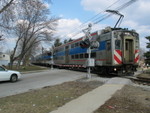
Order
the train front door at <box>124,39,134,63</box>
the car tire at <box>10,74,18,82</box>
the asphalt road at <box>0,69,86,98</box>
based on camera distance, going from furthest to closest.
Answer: the train front door at <box>124,39,134,63</box> → the car tire at <box>10,74,18,82</box> → the asphalt road at <box>0,69,86,98</box>

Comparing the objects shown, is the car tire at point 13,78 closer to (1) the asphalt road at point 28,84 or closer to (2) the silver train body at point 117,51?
(1) the asphalt road at point 28,84

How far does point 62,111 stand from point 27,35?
29.7 m

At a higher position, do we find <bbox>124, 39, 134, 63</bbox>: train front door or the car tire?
<bbox>124, 39, 134, 63</bbox>: train front door

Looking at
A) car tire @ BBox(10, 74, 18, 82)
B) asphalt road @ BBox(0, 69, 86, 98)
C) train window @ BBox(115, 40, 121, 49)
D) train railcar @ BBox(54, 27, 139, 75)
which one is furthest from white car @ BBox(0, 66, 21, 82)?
train window @ BBox(115, 40, 121, 49)

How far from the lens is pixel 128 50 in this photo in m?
13.5

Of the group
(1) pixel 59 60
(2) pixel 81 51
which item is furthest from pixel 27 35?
(2) pixel 81 51

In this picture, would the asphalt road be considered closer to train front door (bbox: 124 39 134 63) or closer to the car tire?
the car tire

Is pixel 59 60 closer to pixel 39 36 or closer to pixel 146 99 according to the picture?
pixel 39 36

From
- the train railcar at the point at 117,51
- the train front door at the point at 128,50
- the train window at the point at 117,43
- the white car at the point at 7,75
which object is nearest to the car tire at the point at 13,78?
the white car at the point at 7,75

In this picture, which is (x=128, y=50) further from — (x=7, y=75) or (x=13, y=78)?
(x=7, y=75)

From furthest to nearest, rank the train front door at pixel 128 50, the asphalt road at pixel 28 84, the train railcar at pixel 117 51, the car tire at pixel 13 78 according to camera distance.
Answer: the train front door at pixel 128 50, the train railcar at pixel 117 51, the car tire at pixel 13 78, the asphalt road at pixel 28 84

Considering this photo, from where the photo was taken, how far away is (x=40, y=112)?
474 centimetres

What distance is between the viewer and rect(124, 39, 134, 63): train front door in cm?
1321

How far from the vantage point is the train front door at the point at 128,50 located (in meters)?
13.2
